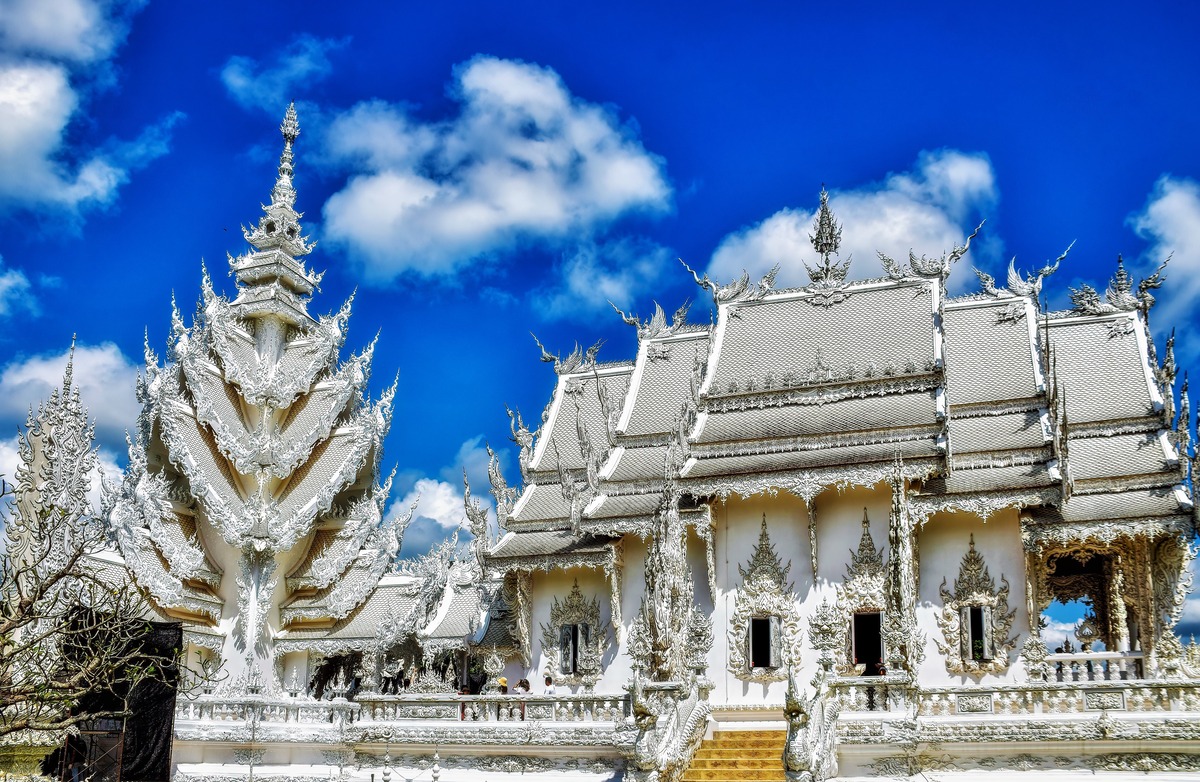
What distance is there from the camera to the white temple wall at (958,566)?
17.2 metres

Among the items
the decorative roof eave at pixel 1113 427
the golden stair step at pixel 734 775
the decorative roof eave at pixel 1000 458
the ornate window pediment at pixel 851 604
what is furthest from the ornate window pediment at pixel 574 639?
the decorative roof eave at pixel 1113 427

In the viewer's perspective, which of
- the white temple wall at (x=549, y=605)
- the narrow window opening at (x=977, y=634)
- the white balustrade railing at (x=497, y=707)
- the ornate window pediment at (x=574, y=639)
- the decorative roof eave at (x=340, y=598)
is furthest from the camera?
the decorative roof eave at (x=340, y=598)

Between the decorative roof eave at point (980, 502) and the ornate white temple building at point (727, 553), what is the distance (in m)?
0.03

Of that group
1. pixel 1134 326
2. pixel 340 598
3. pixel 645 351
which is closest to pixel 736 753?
pixel 645 351

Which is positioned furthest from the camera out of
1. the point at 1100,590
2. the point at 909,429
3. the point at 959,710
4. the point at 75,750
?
the point at 1100,590

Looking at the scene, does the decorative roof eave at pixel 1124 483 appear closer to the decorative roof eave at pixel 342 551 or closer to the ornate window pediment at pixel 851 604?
the ornate window pediment at pixel 851 604

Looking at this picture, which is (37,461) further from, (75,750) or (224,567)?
(75,750)

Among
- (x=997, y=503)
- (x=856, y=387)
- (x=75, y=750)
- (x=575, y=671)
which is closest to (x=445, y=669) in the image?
(x=575, y=671)

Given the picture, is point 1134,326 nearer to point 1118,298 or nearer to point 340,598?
point 1118,298

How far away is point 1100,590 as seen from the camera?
21.5m

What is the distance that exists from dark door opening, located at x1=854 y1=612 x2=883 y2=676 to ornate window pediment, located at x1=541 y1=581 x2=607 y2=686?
4.30 m

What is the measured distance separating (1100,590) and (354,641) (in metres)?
14.0

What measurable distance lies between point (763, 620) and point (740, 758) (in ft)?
12.9

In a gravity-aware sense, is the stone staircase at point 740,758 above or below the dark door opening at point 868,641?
below
